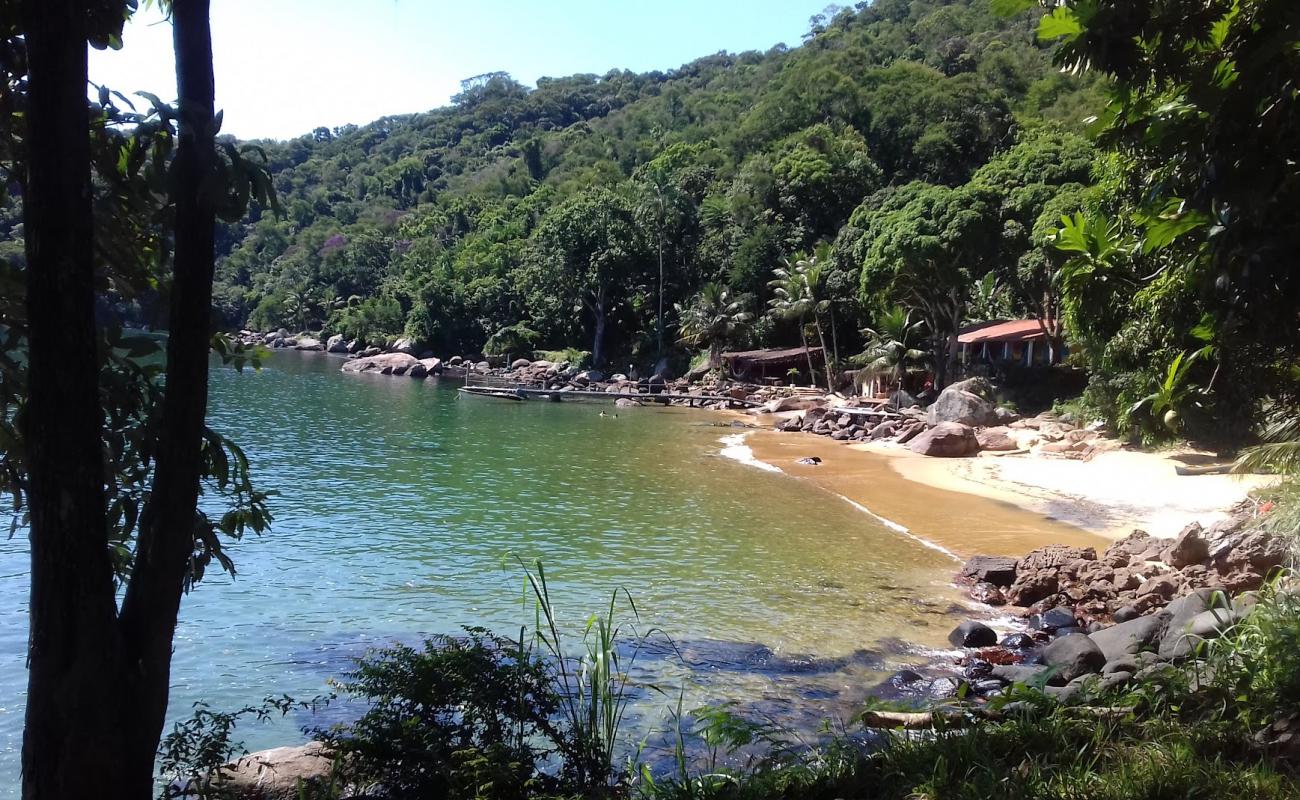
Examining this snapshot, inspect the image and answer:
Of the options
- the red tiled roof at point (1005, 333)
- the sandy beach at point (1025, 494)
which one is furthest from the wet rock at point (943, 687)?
the red tiled roof at point (1005, 333)

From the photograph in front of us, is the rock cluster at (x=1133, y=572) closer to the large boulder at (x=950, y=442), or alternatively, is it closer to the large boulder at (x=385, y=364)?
the large boulder at (x=950, y=442)

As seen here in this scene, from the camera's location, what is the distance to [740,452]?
31.7 metres

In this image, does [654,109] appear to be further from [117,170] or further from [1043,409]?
[117,170]

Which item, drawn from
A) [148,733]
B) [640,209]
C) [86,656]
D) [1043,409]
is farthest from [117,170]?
[640,209]

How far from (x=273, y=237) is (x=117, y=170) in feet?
383

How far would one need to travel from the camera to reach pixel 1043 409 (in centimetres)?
3562

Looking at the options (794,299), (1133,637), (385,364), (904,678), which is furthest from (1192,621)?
(385,364)

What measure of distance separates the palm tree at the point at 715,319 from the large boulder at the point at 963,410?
69.2ft

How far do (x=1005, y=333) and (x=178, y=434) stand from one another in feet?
132

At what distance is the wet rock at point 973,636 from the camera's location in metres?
11.7

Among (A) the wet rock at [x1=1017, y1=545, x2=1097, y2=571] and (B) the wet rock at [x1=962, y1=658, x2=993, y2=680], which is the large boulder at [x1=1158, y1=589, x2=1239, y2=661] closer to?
(B) the wet rock at [x1=962, y1=658, x2=993, y2=680]

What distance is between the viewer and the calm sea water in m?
10.6

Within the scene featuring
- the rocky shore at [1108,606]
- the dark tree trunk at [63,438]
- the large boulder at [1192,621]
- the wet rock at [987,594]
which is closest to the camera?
the dark tree trunk at [63,438]

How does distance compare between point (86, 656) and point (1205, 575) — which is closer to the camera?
point (86, 656)
